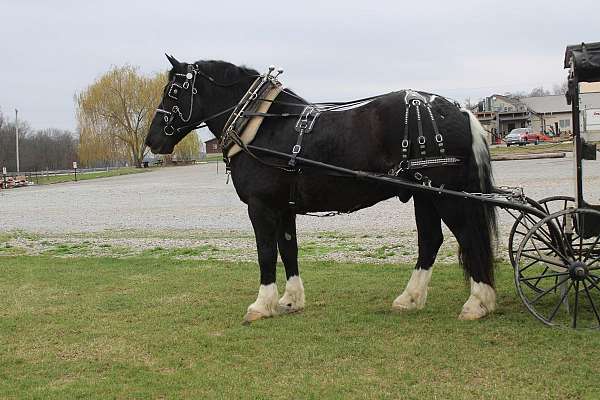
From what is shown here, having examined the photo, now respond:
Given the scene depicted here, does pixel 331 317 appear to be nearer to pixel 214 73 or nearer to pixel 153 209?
pixel 214 73

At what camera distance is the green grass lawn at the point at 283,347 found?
4812mm

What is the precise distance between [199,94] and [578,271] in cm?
447

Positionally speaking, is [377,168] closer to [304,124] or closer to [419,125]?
[419,125]

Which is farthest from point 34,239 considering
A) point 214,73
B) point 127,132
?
point 127,132

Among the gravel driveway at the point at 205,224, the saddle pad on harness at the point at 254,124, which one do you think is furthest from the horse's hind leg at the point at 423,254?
the gravel driveway at the point at 205,224

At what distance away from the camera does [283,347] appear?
5879mm

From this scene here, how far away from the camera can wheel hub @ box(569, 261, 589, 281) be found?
5.94 meters

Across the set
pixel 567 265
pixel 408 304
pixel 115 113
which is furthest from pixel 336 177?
pixel 115 113

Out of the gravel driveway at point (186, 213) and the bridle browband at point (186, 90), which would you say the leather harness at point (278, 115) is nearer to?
the bridle browband at point (186, 90)

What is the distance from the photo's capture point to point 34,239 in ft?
51.3

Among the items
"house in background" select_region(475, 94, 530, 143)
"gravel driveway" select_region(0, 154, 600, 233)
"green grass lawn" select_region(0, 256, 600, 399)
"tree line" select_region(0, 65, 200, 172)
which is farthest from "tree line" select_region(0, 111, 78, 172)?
"green grass lawn" select_region(0, 256, 600, 399)

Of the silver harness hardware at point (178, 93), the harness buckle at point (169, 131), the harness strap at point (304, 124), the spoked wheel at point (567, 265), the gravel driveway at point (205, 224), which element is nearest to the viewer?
the spoked wheel at point (567, 265)

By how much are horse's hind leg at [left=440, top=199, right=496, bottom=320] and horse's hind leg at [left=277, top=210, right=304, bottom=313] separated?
1799mm

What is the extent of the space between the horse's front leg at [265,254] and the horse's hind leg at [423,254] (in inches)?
54.2
